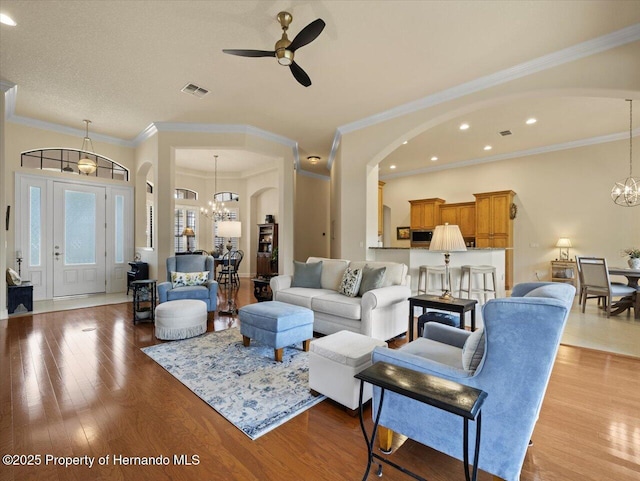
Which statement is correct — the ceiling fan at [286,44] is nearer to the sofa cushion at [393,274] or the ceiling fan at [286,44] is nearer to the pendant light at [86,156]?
the sofa cushion at [393,274]

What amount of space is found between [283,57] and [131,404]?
10.9 ft

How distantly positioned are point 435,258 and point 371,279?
243 cm

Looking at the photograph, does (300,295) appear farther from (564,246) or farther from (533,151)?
(533,151)

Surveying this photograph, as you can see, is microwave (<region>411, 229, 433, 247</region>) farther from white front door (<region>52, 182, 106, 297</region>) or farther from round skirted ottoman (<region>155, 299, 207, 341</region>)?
white front door (<region>52, 182, 106, 297</region>)

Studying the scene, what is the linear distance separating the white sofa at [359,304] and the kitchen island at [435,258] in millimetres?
1342

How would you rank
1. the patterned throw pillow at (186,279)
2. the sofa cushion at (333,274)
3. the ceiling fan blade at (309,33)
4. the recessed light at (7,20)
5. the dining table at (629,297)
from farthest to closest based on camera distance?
the dining table at (629,297) → the patterned throw pillow at (186,279) → the sofa cushion at (333,274) → the recessed light at (7,20) → the ceiling fan blade at (309,33)

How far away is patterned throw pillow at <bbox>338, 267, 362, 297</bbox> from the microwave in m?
5.32

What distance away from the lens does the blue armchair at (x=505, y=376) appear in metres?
1.28

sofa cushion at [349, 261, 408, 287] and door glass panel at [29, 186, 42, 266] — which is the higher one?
door glass panel at [29, 186, 42, 266]

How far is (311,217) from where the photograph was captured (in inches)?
386

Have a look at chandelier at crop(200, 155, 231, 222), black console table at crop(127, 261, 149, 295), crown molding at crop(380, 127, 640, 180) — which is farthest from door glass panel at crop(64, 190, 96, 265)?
crown molding at crop(380, 127, 640, 180)

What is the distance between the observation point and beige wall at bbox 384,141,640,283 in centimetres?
640

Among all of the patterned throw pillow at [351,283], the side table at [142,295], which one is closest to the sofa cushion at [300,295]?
the patterned throw pillow at [351,283]

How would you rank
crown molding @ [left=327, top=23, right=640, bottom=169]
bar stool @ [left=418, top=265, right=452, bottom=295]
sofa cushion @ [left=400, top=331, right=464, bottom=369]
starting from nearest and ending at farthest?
sofa cushion @ [left=400, top=331, right=464, bottom=369] → crown molding @ [left=327, top=23, right=640, bottom=169] → bar stool @ [left=418, top=265, right=452, bottom=295]
